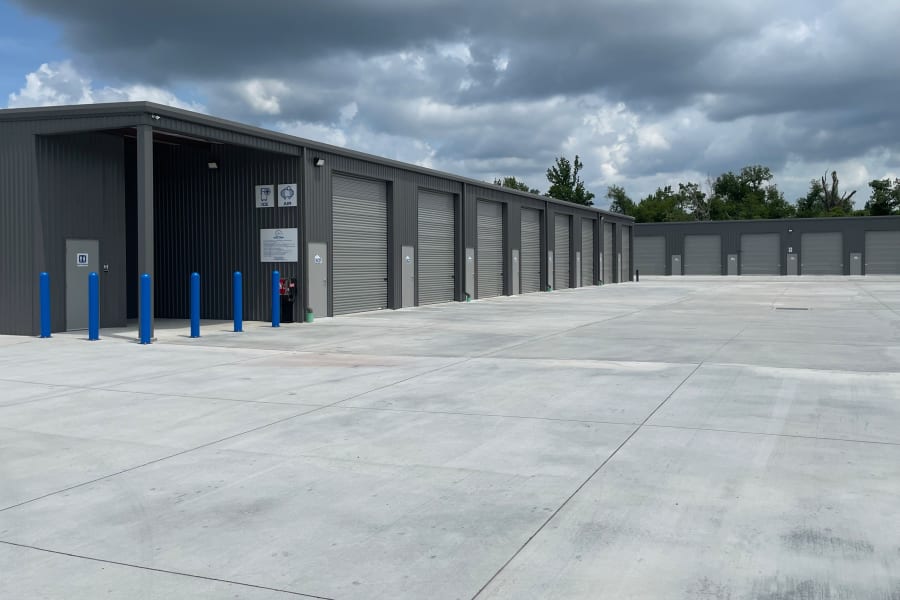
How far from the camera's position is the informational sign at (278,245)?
19.4m

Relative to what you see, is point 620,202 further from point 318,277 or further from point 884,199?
point 318,277

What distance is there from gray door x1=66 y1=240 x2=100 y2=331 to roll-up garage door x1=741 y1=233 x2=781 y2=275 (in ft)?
191

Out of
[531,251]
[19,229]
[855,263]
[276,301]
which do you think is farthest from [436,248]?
[855,263]

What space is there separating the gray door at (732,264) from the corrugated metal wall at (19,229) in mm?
58810

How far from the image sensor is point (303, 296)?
63.8 ft

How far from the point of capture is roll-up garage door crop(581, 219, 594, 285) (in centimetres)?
4359

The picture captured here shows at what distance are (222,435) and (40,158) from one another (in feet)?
36.9

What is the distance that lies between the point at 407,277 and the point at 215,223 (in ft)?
21.8

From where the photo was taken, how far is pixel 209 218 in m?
20.2

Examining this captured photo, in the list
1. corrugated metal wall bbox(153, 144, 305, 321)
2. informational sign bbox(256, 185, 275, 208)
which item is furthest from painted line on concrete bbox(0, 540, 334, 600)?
informational sign bbox(256, 185, 275, 208)

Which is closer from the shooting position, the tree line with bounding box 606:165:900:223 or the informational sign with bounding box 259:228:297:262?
the informational sign with bounding box 259:228:297:262

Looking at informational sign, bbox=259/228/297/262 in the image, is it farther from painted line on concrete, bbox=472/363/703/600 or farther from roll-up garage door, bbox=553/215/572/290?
roll-up garage door, bbox=553/215/572/290

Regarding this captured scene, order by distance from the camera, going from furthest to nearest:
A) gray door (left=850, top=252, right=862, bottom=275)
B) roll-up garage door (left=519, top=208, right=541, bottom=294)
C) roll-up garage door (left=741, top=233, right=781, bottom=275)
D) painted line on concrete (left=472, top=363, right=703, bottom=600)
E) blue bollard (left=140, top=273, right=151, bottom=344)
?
roll-up garage door (left=741, top=233, right=781, bottom=275)
gray door (left=850, top=252, right=862, bottom=275)
roll-up garage door (left=519, top=208, right=541, bottom=294)
blue bollard (left=140, top=273, right=151, bottom=344)
painted line on concrete (left=472, top=363, right=703, bottom=600)

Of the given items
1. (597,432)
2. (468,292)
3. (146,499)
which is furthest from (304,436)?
(468,292)
